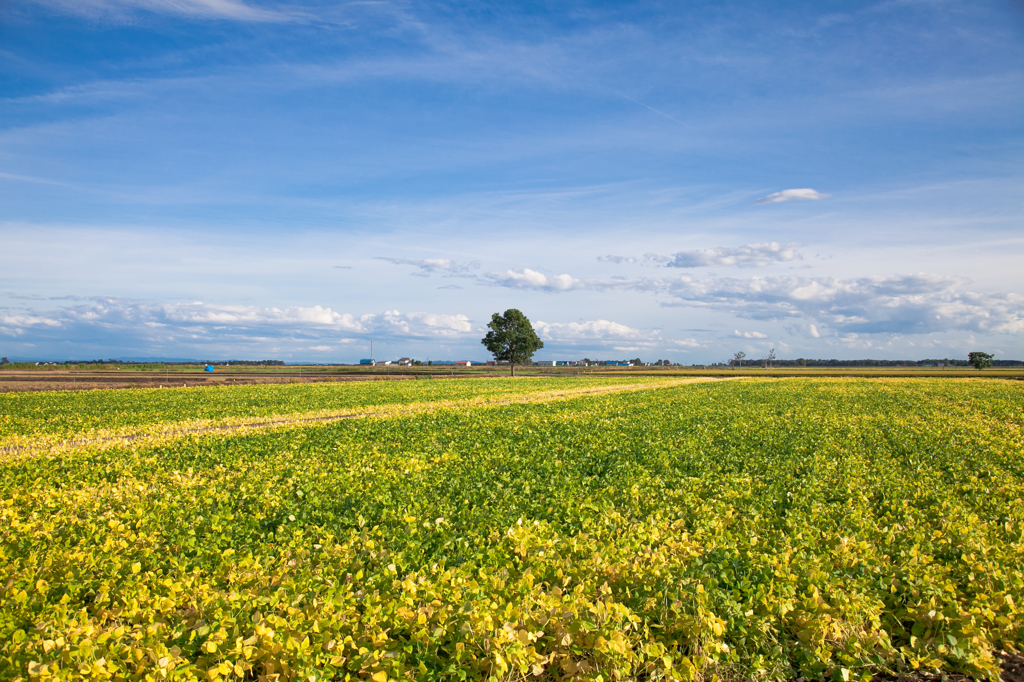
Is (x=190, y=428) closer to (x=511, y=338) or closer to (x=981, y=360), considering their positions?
(x=511, y=338)

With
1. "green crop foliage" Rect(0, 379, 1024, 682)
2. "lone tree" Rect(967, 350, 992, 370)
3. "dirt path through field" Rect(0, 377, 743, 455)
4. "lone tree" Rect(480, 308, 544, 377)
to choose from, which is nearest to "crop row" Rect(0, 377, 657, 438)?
"dirt path through field" Rect(0, 377, 743, 455)

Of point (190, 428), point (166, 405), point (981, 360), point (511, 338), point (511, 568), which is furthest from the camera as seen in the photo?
point (981, 360)

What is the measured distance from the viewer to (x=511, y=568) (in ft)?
23.1

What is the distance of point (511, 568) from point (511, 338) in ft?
344

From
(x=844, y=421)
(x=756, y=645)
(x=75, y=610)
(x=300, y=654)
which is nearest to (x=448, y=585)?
(x=300, y=654)

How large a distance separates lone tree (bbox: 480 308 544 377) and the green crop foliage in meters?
97.2

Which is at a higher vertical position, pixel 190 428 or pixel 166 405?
pixel 166 405

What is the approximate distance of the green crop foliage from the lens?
5.07 meters

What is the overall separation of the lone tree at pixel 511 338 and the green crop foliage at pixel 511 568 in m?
97.2

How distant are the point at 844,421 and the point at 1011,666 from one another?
20.8 meters

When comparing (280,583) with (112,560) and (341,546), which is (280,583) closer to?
(341,546)

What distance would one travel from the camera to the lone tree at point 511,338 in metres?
112

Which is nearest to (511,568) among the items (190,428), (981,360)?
(190,428)

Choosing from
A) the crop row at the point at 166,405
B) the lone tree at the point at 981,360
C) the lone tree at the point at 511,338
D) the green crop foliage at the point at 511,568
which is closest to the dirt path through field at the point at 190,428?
the crop row at the point at 166,405
